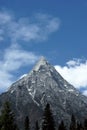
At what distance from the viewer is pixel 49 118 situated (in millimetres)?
82188

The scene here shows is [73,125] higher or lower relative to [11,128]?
higher

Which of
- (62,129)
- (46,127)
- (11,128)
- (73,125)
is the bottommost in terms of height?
(11,128)

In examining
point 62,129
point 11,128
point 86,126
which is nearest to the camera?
point 11,128

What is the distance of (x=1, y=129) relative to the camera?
6119cm

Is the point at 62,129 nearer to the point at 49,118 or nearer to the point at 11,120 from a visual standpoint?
the point at 49,118

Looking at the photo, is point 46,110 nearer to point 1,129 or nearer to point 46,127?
point 46,127

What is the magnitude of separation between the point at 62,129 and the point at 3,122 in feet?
191

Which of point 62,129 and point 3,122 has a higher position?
point 62,129

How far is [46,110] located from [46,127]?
11.8 ft

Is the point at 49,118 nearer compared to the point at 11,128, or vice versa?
the point at 11,128

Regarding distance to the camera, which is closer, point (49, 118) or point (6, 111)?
point (6, 111)

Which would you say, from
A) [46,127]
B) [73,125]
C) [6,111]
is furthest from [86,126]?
[6,111]

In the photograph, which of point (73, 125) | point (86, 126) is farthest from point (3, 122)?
point (73, 125)

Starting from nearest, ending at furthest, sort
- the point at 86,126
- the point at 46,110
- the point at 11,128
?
the point at 11,128 < the point at 46,110 < the point at 86,126
